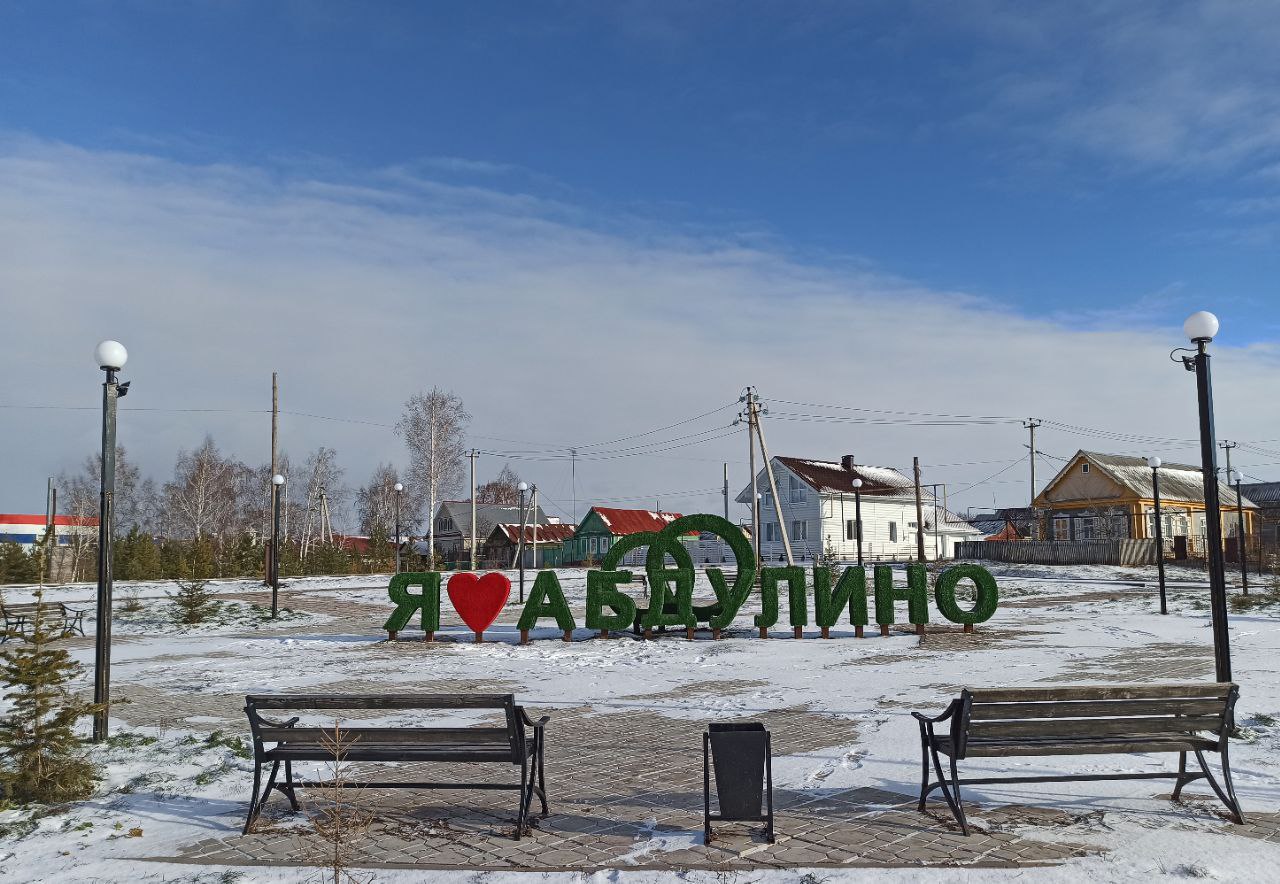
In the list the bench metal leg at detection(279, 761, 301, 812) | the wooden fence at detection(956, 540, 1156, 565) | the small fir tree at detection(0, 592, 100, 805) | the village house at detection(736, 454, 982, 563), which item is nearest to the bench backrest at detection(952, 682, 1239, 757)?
the bench metal leg at detection(279, 761, 301, 812)

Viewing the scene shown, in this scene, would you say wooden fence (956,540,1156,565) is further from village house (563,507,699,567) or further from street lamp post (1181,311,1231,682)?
street lamp post (1181,311,1231,682)

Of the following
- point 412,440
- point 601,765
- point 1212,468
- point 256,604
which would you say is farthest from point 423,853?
point 412,440

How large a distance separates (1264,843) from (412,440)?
1926 inches

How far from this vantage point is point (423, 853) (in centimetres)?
552

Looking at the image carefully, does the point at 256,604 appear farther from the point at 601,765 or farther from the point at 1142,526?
the point at 1142,526

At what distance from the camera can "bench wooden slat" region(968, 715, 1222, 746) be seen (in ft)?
19.3

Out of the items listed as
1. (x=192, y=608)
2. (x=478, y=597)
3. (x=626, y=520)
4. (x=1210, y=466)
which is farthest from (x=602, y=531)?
(x=1210, y=466)

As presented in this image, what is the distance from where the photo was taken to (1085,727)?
19.5ft

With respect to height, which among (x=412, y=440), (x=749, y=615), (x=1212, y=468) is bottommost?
(x=749, y=615)

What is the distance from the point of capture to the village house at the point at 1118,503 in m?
47.9

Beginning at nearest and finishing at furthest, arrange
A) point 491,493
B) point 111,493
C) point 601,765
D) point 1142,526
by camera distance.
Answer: point 601,765 < point 111,493 < point 1142,526 < point 491,493

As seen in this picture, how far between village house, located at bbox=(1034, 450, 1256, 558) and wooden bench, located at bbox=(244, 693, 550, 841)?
46.4 meters

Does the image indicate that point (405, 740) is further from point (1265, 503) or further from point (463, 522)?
point (1265, 503)

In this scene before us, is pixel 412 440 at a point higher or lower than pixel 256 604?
higher
